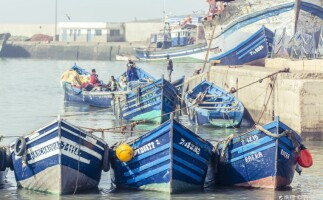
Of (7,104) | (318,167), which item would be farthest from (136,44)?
(318,167)

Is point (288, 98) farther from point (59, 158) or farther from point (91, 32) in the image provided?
point (91, 32)

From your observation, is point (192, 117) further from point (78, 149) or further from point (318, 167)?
point (78, 149)

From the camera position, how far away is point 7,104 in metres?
38.8

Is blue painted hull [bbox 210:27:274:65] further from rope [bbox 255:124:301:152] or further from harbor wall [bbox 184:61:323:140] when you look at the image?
rope [bbox 255:124:301:152]

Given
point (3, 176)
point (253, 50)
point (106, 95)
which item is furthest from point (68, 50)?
point (3, 176)

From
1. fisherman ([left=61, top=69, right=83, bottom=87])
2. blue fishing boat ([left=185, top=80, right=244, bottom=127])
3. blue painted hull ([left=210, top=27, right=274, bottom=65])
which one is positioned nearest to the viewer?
blue fishing boat ([left=185, top=80, right=244, bottom=127])

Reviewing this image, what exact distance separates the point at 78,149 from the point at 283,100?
947 cm

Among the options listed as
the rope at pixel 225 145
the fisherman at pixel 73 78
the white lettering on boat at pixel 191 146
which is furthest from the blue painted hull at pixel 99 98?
the white lettering on boat at pixel 191 146

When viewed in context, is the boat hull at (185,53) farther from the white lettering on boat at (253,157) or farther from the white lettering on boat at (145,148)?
the white lettering on boat at (145,148)

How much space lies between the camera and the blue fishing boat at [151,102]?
2805 cm

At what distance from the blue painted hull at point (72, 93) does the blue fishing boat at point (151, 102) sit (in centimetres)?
827

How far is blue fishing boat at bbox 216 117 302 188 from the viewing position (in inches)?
639

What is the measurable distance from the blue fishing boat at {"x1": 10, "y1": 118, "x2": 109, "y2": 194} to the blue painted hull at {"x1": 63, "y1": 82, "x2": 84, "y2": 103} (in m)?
20.8

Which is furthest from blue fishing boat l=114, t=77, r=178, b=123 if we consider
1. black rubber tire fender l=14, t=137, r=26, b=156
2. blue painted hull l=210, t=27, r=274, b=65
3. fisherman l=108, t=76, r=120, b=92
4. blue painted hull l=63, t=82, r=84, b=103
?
black rubber tire fender l=14, t=137, r=26, b=156
